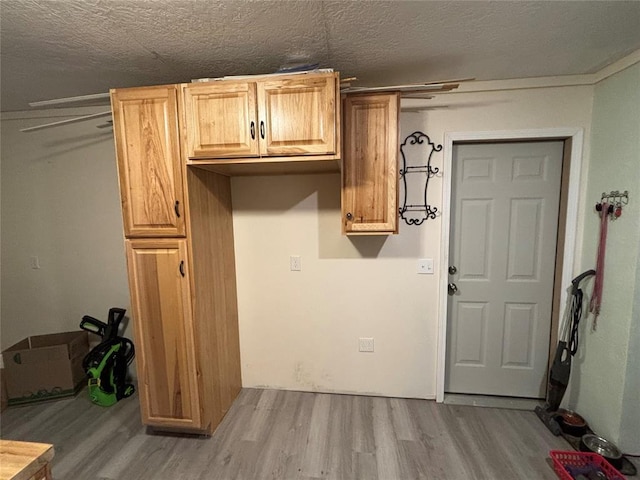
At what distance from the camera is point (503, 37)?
1.56 metres

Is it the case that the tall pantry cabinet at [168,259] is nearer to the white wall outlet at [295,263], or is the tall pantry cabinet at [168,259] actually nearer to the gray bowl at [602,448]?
the white wall outlet at [295,263]

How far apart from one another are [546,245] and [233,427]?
2675 millimetres

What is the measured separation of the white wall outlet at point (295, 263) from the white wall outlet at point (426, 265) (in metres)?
0.94

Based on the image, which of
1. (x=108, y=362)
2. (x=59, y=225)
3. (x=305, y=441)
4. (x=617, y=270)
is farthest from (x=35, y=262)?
(x=617, y=270)

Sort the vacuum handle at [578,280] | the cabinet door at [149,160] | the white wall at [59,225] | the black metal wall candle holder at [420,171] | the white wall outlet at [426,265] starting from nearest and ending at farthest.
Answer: the cabinet door at [149,160], the vacuum handle at [578,280], the black metal wall candle holder at [420,171], the white wall outlet at [426,265], the white wall at [59,225]

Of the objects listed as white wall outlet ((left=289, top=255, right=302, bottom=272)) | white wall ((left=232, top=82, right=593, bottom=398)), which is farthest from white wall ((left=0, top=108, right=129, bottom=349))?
white wall outlet ((left=289, top=255, right=302, bottom=272))

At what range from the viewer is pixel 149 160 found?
1.78m

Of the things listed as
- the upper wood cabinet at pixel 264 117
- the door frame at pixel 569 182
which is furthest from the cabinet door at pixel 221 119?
the door frame at pixel 569 182

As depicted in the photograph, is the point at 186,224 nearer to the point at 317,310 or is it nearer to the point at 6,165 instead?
the point at 317,310

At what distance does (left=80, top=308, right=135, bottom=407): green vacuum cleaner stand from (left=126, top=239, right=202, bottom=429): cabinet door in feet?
2.11

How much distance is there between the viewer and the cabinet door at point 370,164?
1.88 meters

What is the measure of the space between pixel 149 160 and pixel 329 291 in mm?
1543

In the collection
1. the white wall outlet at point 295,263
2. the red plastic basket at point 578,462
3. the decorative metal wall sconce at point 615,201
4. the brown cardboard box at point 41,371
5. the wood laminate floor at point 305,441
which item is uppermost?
the decorative metal wall sconce at point 615,201

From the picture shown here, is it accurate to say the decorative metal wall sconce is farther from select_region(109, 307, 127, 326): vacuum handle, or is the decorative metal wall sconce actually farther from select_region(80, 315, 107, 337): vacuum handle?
select_region(80, 315, 107, 337): vacuum handle
